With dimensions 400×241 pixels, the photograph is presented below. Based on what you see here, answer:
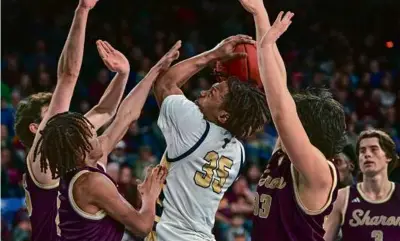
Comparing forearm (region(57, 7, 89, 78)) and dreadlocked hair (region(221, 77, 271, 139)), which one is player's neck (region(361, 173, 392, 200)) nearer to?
dreadlocked hair (region(221, 77, 271, 139))

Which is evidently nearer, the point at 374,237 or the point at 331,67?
the point at 374,237

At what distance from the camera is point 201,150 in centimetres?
456

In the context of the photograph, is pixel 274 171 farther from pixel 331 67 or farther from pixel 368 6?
pixel 368 6

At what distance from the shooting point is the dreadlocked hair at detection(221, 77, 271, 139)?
454 centimetres

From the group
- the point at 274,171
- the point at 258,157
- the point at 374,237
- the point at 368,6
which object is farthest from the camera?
the point at 368,6

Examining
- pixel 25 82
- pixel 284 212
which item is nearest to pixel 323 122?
pixel 284 212

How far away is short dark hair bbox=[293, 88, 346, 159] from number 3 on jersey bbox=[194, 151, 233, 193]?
505 mm

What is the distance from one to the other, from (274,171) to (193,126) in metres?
0.46

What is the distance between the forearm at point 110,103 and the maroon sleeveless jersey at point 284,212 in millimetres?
1074

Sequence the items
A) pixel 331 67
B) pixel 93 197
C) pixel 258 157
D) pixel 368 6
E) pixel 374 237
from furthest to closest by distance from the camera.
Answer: pixel 368 6, pixel 331 67, pixel 258 157, pixel 374 237, pixel 93 197

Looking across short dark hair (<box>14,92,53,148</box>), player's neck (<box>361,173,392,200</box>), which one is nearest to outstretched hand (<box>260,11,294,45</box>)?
short dark hair (<box>14,92,53,148</box>)

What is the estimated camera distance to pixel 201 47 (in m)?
13.8

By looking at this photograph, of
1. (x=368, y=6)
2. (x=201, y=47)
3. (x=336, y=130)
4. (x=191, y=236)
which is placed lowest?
(x=191, y=236)

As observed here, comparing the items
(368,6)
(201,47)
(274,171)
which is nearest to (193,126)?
(274,171)
